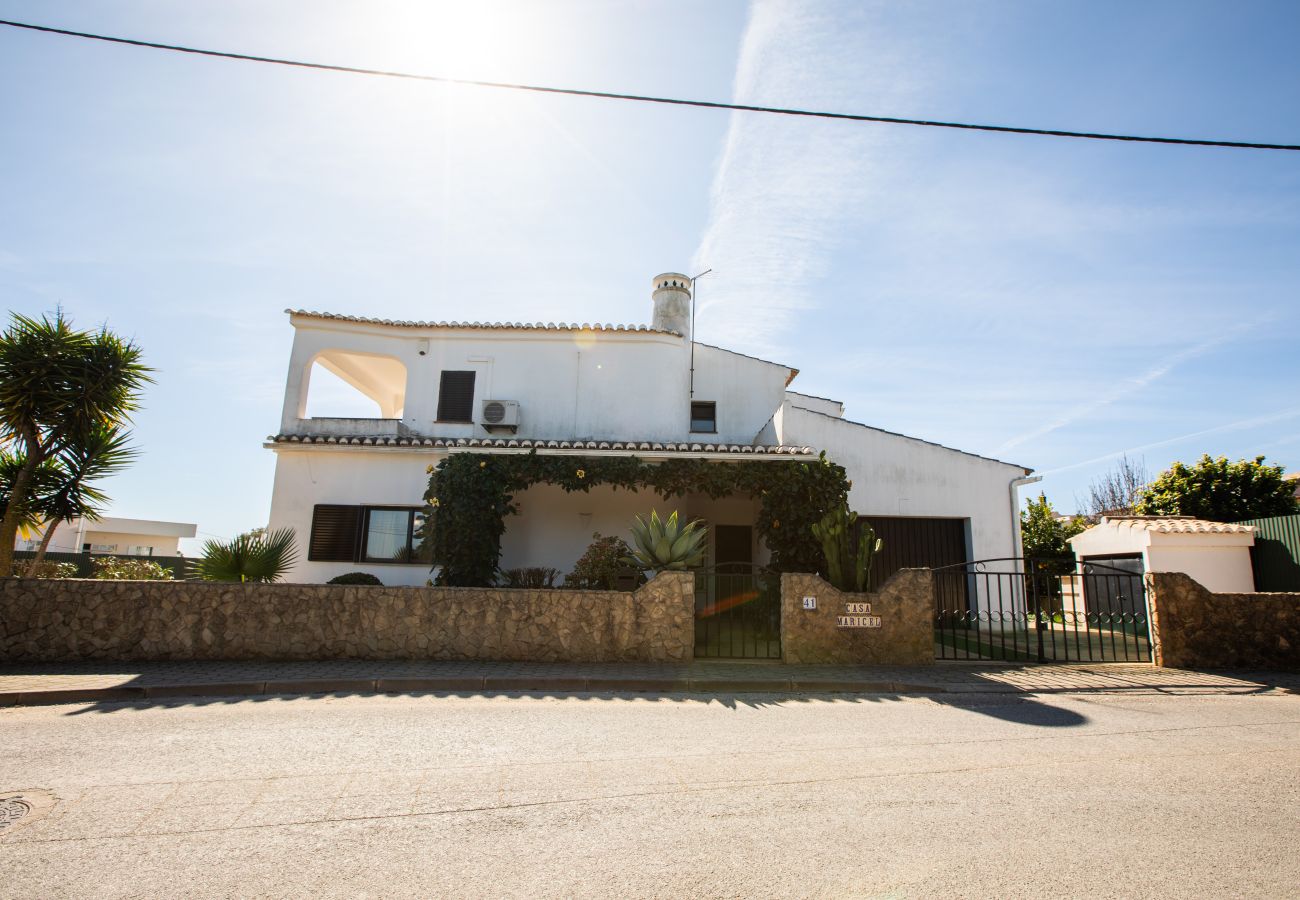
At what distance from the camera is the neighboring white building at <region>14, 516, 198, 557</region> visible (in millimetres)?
35344

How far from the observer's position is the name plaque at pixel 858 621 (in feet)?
33.8

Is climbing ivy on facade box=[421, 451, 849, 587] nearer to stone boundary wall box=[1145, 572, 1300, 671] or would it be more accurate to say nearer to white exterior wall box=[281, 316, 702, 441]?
white exterior wall box=[281, 316, 702, 441]

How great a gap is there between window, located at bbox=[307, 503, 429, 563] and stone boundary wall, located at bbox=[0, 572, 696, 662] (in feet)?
14.8

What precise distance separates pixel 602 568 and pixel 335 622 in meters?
4.44

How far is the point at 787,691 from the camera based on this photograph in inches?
343

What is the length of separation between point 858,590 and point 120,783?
9453 millimetres

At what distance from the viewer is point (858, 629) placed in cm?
1033

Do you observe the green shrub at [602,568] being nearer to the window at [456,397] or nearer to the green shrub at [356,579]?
the green shrub at [356,579]

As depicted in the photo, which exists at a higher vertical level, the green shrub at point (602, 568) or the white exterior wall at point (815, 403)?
the white exterior wall at point (815, 403)

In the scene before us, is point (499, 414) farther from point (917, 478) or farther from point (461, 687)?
point (917, 478)

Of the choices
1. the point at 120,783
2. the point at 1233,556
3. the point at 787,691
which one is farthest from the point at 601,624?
the point at 1233,556

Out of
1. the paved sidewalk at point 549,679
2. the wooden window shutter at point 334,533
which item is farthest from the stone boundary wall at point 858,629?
the wooden window shutter at point 334,533

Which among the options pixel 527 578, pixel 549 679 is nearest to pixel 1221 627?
pixel 549 679

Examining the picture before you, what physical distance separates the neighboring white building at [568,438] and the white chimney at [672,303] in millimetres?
46
